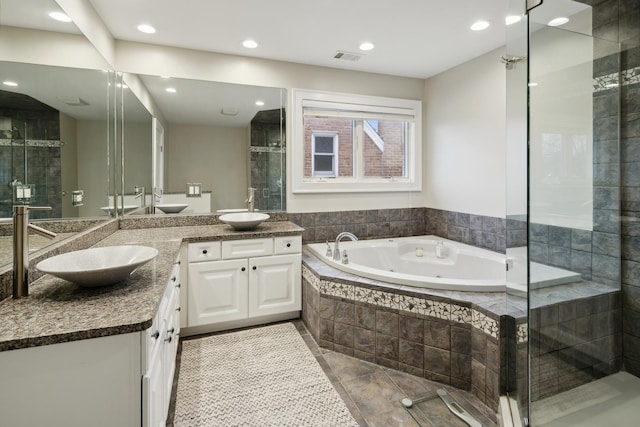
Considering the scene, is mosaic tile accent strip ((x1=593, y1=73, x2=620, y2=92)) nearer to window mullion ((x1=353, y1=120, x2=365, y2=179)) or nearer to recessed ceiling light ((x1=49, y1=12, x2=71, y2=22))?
window mullion ((x1=353, y1=120, x2=365, y2=179))

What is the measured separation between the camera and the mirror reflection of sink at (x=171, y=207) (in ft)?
9.73

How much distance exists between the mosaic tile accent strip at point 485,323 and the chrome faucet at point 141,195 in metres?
2.76

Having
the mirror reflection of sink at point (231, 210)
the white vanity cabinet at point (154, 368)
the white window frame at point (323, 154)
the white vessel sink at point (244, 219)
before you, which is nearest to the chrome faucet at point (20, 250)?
the white vanity cabinet at point (154, 368)

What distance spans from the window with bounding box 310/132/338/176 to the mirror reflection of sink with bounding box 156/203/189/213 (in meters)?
1.49

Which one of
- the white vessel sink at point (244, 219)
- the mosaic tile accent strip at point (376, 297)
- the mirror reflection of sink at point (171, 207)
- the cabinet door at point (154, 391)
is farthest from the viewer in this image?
the mirror reflection of sink at point (171, 207)

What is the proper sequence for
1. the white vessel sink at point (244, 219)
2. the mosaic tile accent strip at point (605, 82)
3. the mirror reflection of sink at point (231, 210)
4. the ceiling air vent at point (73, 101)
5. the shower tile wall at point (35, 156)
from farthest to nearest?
the mirror reflection of sink at point (231, 210) → the white vessel sink at point (244, 219) → the mosaic tile accent strip at point (605, 82) → the ceiling air vent at point (73, 101) → the shower tile wall at point (35, 156)

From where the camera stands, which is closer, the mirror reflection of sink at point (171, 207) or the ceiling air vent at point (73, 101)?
the ceiling air vent at point (73, 101)

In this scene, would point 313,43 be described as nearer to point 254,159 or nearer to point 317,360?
point 254,159

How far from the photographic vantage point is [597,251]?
201cm

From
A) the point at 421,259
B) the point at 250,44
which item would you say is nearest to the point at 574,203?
the point at 421,259

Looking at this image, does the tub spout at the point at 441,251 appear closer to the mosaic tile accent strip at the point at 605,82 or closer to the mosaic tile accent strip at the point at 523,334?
the mosaic tile accent strip at the point at 523,334

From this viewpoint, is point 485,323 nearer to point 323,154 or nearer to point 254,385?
point 254,385

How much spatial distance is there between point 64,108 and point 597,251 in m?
3.23

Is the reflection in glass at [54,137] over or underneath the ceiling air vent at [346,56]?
underneath
